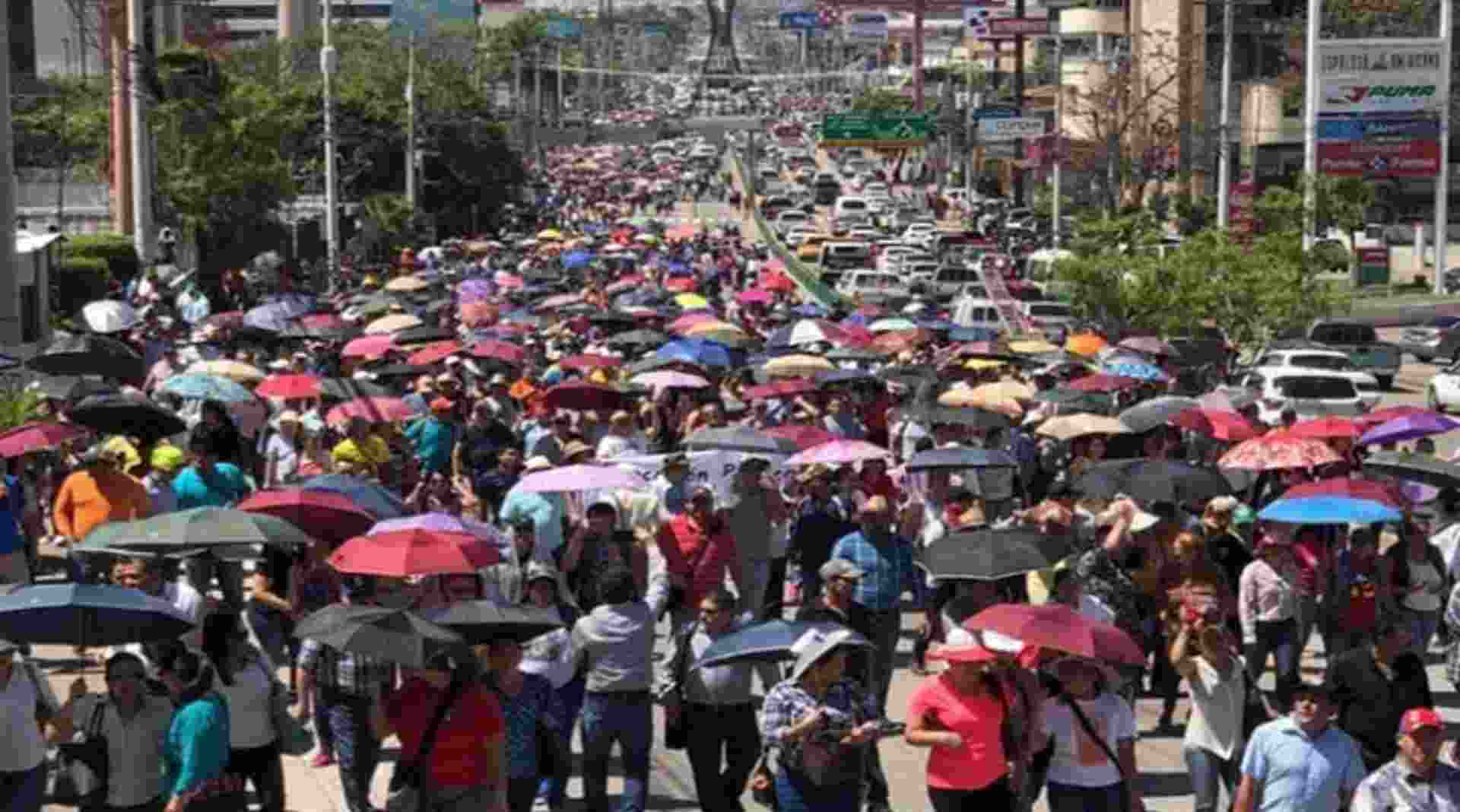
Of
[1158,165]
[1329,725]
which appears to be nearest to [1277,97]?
[1158,165]

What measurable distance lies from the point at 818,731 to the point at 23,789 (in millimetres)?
3121

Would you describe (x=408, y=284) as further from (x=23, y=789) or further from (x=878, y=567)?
(x=23, y=789)

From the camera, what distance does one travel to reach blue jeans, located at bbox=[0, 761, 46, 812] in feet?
39.0

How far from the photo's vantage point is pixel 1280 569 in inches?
659

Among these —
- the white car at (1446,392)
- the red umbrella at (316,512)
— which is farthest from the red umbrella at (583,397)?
the white car at (1446,392)

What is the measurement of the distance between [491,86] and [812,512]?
134 m

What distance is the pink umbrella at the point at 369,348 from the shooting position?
30125mm

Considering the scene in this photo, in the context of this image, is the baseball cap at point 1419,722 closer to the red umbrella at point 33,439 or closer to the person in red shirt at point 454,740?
the person in red shirt at point 454,740

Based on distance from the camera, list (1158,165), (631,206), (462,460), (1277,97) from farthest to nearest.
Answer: (631,206)
(1277,97)
(1158,165)
(462,460)

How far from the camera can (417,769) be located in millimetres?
11312

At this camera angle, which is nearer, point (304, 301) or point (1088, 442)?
point (1088, 442)

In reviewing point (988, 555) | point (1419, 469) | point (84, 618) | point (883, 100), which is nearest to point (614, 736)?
point (988, 555)

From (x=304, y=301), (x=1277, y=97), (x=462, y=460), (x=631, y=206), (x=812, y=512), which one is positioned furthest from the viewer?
(x=631, y=206)

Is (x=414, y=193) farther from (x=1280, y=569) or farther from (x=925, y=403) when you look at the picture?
(x=1280, y=569)
